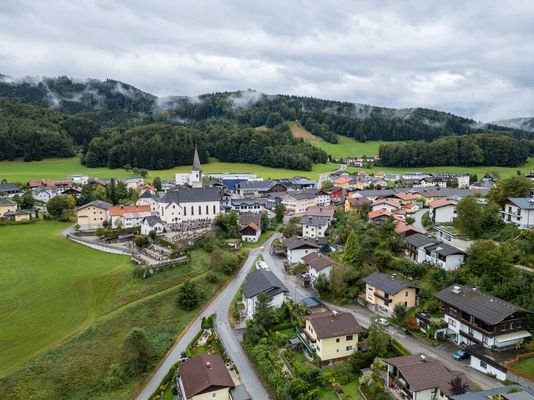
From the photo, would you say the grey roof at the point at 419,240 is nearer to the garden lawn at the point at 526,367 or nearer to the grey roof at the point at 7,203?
the garden lawn at the point at 526,367

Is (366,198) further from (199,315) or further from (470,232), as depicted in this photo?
(199,315)

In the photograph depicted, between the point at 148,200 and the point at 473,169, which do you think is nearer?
the point at 148,200

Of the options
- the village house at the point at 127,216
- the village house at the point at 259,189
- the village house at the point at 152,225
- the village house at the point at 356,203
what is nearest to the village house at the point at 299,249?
the village house at the point at 356,203

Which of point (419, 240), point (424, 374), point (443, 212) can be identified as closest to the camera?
point (424, 374)

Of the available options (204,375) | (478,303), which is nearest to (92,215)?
(204,375)

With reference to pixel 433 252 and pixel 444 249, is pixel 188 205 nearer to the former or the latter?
pixel 433 252

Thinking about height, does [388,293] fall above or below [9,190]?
below
